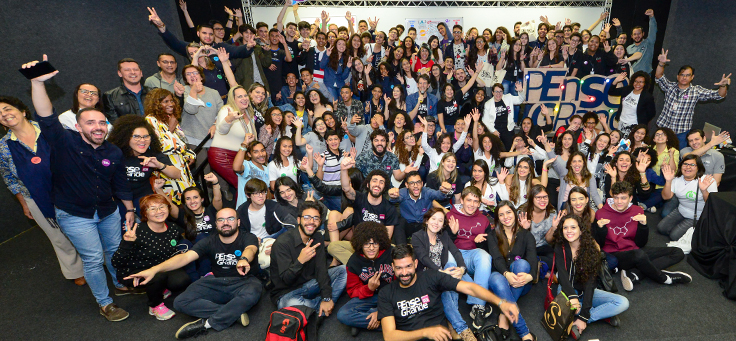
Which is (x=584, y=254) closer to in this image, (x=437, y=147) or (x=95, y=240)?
(x=437, y=147)

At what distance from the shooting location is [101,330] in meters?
3.18

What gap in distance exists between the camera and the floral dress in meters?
3.55

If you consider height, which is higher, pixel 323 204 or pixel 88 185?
pixel 88 185

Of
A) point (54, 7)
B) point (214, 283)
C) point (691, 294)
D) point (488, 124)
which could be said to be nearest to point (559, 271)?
point (691, 294)

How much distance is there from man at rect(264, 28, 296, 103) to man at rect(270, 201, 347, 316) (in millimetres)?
3445

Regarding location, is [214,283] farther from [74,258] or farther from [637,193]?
[637,193]

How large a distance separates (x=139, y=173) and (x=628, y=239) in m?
4.80

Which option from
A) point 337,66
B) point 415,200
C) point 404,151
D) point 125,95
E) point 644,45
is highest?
point 125,95

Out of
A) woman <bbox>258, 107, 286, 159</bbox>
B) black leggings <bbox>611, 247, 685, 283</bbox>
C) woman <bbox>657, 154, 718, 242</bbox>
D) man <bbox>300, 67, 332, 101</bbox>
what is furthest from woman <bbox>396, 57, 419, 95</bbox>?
black leggings <bbox>611, 247, 685, 283</bbox>

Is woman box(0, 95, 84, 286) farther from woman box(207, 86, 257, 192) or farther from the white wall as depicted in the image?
the white wall

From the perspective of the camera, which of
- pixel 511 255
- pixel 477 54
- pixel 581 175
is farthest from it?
pixel 477 54

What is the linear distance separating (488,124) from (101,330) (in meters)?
5.63

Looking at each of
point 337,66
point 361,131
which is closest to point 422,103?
point 361,131

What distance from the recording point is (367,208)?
Answer: 12.7 feet
